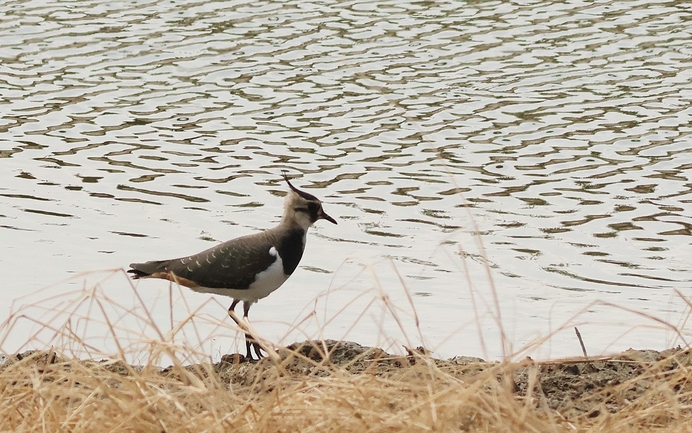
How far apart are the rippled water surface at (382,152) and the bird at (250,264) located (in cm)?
52

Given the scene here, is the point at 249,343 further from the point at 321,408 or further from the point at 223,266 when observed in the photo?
the point at 321,408

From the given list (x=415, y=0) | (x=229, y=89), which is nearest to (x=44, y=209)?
(x=229, y=89)

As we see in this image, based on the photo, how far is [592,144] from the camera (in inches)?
457

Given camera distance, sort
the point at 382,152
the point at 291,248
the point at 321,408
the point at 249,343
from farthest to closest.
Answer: the point at 382,152
the point at 291,248
the point at 249,343
the point at 321,408

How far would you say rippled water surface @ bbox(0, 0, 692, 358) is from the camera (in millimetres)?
8367

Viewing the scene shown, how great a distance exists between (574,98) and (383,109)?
76.4 inches

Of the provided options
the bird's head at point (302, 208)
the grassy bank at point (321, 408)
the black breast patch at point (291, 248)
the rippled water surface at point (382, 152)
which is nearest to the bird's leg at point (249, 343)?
the rippled water surface at point (382, 152)

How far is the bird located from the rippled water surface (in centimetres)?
52

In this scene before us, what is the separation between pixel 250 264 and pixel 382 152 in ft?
14.2

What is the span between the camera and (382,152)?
1149cm

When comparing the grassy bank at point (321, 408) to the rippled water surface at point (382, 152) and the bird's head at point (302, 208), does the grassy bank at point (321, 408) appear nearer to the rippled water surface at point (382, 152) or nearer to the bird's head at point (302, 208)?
the rippled water surface at point (382, 152)

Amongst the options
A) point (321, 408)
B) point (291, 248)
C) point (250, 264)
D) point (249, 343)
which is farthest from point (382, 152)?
point (321, 408)

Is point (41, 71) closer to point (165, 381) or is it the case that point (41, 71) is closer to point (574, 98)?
point (574, 98)

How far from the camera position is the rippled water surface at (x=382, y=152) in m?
8.37
